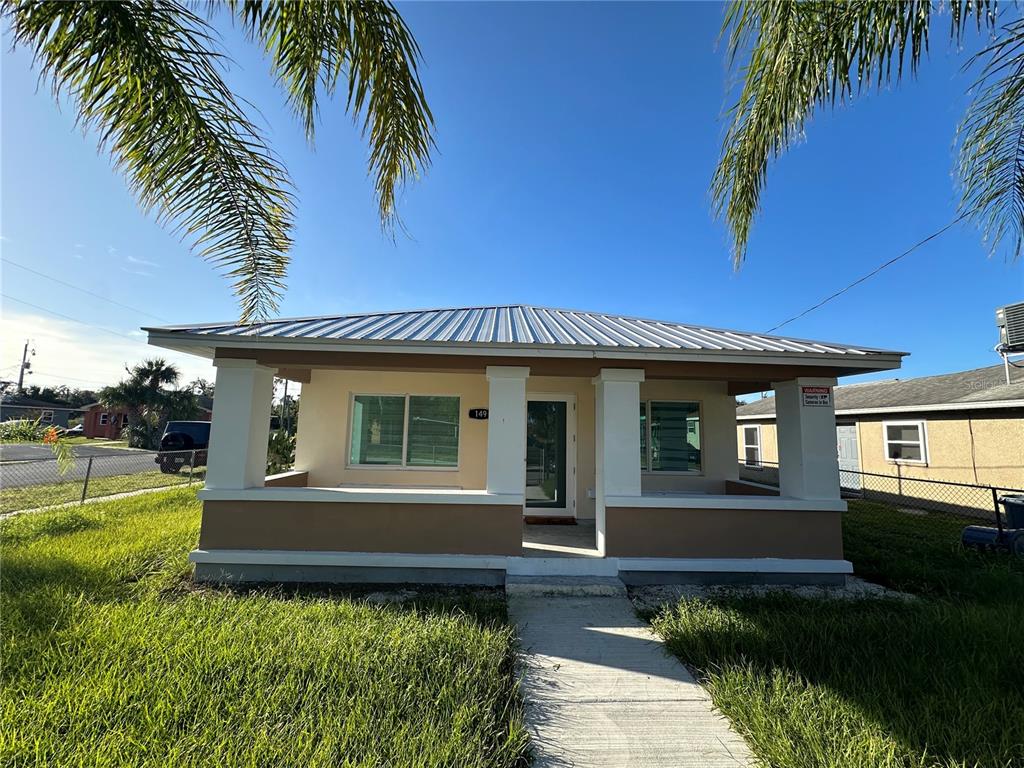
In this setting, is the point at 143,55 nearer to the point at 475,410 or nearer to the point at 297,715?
the point at 297,715

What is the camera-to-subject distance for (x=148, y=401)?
30312 millimetres

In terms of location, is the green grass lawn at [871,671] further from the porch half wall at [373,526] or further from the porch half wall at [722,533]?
the porch half wall at [373,526]

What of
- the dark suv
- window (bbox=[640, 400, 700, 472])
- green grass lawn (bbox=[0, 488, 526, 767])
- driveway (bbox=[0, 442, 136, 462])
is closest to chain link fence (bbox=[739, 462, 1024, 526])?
window (bbox=[640, 400, 700, 472])

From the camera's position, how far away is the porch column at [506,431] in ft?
18.6

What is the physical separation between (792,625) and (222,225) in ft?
21.1

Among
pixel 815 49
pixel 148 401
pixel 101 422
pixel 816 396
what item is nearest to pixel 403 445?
pixel 816 396

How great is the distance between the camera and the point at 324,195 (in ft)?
15.1

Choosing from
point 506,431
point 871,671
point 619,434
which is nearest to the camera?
point 871,671

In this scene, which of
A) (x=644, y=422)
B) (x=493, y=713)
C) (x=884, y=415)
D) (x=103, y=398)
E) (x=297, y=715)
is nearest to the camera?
(x=297, y=715)

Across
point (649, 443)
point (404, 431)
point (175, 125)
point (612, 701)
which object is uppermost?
point (175, 125)

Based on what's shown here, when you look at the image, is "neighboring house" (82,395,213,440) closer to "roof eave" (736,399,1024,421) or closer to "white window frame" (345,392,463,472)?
"white window frame" (345,392,463,472)

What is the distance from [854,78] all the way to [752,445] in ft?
62.6

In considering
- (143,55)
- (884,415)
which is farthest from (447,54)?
(884,415)

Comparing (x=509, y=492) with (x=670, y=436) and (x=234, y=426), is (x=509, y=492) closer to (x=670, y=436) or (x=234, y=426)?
(x=234, y=426)
